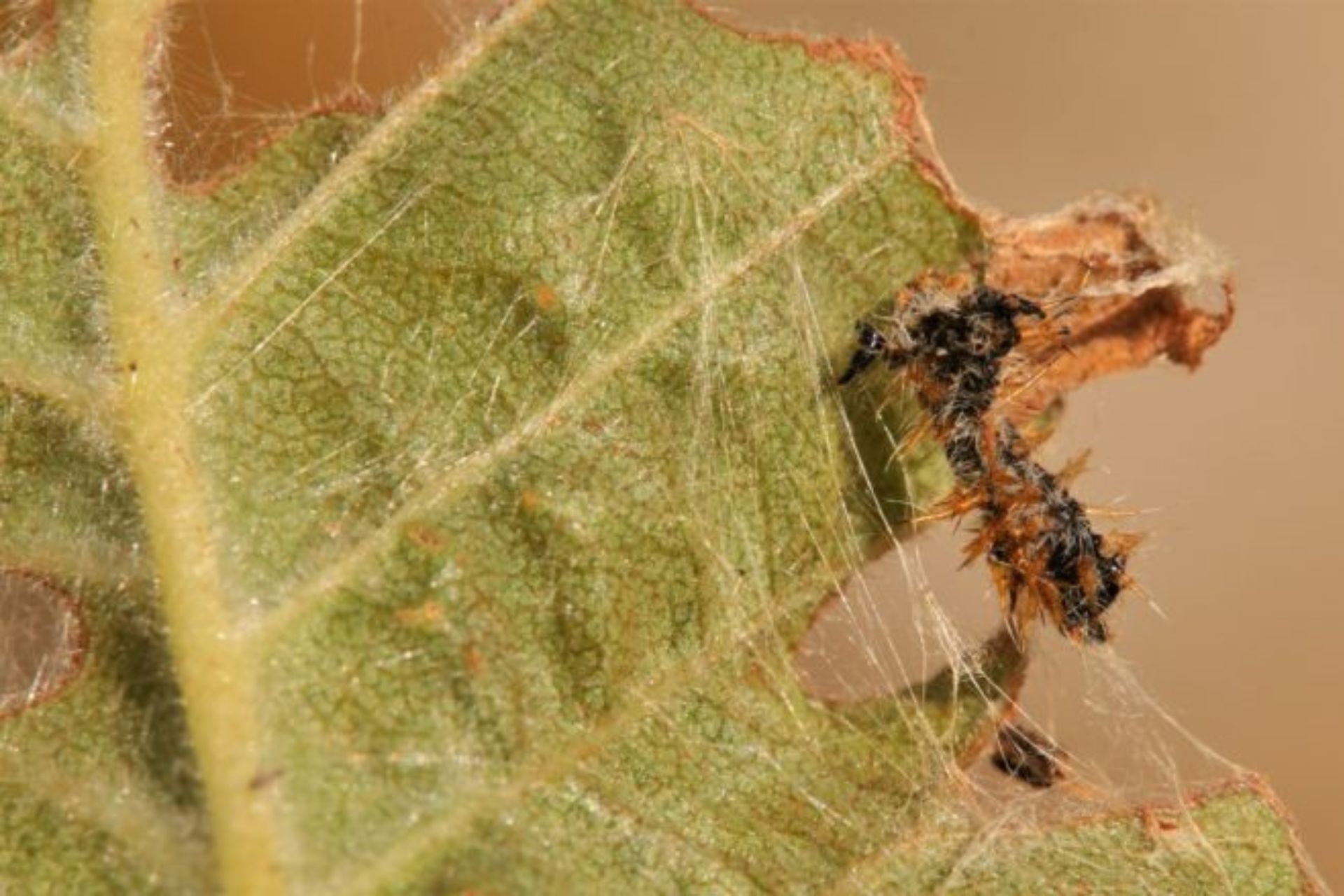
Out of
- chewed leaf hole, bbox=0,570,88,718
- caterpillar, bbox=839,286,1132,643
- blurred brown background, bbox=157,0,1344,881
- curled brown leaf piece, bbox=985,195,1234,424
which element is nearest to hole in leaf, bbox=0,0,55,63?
chewed leaf hole, bbox=0,570,88,718

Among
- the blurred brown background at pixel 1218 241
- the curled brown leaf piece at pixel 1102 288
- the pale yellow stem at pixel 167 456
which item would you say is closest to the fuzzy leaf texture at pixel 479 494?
the pale yellow stem at pixel 167 456

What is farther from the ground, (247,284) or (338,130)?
(338,130)

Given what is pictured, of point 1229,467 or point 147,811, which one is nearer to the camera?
point 147,811

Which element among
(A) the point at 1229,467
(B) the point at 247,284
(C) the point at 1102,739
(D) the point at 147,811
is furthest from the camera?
(A) the point at 1229,467

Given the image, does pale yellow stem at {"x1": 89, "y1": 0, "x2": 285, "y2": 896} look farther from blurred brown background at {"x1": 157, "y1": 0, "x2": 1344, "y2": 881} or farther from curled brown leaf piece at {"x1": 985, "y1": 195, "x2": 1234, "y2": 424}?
blurred brown background at {"x1": 157, "y1": 0, "x2": 1344, "y2": 881}

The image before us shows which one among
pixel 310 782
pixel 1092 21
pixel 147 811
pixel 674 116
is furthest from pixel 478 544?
pixel 1092 21

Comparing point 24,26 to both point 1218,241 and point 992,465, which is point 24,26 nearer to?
point 992,465

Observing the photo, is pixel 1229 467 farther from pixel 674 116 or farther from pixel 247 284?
→ pixel 247 284
